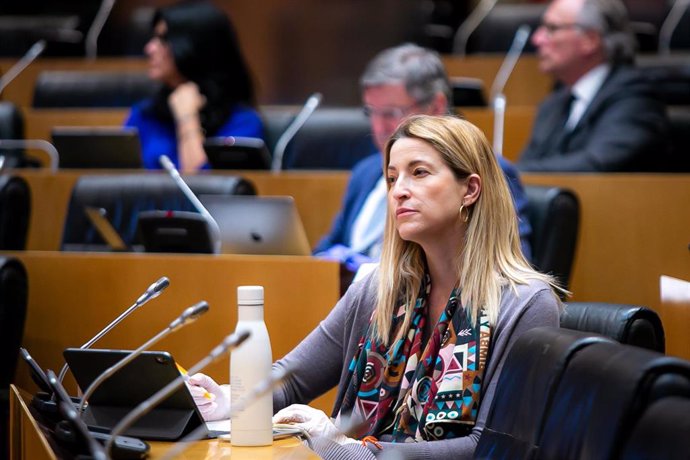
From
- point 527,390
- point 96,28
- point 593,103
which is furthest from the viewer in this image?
point 96,28

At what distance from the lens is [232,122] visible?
472 centimetres

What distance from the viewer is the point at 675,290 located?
8.00 feet

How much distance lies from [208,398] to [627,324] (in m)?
0.76

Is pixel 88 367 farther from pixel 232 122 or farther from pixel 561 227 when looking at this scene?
pixel 232 122

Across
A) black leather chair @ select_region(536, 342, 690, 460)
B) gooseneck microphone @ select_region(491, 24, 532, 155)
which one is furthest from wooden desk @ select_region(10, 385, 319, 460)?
gooseneck microphone @ select_region(491, 24, 532, 155)

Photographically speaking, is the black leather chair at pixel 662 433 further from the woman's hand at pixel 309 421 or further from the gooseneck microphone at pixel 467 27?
the gooseneck microphone at pixel 467 27

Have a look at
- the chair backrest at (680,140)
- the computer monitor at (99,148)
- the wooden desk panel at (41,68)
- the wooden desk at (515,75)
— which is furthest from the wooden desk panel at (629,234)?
the wooden desk panel at (41,68)

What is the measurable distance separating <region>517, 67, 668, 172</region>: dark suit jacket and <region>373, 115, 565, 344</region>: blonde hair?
1753 mm

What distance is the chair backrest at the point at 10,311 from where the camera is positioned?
286cm

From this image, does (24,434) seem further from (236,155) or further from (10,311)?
(236,155)

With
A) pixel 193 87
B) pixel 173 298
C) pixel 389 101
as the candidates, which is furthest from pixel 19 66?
pixel 173 298

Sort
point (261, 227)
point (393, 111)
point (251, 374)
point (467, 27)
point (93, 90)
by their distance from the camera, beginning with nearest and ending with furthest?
point (251, 374)
point (261, 227)
point (393, 111)
point (93, 90)
point (467, 27)

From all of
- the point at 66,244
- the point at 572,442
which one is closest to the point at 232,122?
the point at 66,244

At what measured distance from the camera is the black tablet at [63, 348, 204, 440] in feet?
6.00
